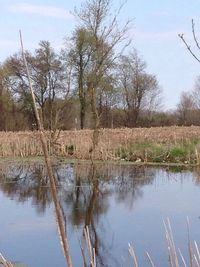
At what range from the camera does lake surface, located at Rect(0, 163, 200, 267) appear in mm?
5629

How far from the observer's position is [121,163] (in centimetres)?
1402

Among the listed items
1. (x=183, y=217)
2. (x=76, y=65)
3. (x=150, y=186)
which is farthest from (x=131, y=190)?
(x=76, y=65)

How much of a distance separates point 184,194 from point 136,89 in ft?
113

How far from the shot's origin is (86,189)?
385 inches

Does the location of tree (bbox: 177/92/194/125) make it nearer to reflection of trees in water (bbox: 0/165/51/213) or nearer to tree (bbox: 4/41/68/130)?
tree (bbox: 4/41/68/130)

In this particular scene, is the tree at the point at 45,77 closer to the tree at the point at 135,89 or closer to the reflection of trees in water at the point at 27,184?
the tree at the point at 135,89

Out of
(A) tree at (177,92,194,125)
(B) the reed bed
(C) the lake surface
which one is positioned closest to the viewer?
(C) the lake surface

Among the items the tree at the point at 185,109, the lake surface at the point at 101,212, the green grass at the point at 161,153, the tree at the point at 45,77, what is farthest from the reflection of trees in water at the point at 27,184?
the tree at the point at 185,109

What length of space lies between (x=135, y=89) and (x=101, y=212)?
35856mm

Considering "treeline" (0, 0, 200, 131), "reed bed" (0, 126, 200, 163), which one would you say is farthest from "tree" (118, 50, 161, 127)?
"reed bed" (0, 126, 200, 163)

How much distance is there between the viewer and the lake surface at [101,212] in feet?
18.5

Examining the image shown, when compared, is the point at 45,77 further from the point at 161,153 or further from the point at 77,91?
the point at 161,153

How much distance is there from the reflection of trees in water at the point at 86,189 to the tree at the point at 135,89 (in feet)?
92.2

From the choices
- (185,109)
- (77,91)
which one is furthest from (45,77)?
(185,109)
